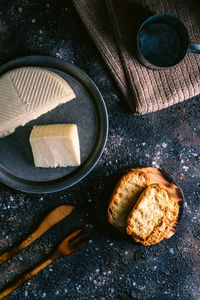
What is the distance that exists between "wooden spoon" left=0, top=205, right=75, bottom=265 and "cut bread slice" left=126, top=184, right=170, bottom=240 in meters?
0.27

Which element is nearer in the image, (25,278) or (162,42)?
(162,42)

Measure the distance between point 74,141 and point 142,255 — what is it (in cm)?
60

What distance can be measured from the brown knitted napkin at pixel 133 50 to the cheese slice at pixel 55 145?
29 centimetres

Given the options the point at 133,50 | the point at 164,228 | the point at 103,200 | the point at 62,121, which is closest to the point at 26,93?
the point at 62,121

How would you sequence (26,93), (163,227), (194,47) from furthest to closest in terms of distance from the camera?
1. (163,227)
2. (26,93)
3. (194,47)

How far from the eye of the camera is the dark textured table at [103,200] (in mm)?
1223

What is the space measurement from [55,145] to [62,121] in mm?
116

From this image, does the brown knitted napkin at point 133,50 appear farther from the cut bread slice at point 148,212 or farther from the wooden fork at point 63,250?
the wooden fork at point 63,250

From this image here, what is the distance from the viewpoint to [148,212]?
122cm

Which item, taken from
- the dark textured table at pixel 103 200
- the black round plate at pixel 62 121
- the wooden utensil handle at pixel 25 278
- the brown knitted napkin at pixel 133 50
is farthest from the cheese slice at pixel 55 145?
the wooden utensil handle at pixel 25 278

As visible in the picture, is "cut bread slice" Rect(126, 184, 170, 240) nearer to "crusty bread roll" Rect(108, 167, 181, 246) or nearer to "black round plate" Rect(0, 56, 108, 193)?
"crusty bread roll" Rect(108, 167, 181, 246)

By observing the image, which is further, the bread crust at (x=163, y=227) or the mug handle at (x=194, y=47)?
the bread crust at (x=163, y=227)

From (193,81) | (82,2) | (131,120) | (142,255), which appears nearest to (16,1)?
(82,2)

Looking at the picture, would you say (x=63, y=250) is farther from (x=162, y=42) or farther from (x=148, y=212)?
(x=162, y=42)
